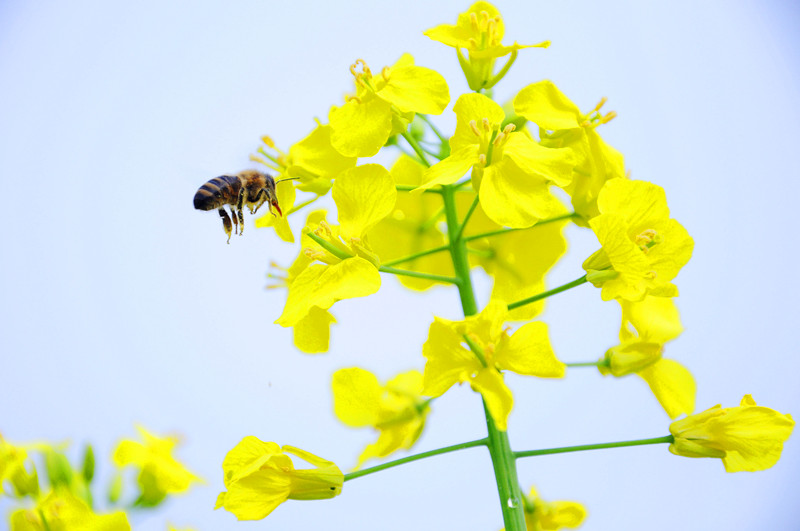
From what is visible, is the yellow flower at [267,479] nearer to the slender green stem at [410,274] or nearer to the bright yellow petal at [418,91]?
the slender green stem at [410,274]

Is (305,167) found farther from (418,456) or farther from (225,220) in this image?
(418,456)

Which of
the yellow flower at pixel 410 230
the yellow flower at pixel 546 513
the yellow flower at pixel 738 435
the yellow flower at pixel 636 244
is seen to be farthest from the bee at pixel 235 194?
the yellow flower at pixel 738 435

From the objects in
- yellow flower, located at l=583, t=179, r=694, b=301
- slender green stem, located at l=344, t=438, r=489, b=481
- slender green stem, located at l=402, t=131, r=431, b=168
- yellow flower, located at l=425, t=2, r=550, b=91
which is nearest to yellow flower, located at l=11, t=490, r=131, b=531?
slender green stem, located at l=344, t=438, r=489, b=481

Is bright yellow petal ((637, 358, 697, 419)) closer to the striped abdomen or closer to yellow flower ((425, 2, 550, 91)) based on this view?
yellow flower ((425, 2, 550, 91))

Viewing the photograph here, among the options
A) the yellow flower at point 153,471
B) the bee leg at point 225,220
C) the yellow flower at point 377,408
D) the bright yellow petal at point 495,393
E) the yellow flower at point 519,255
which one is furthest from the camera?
the yellow flower at point 153,471

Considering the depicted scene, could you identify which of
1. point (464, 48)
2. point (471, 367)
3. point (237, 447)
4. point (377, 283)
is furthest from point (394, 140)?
point (237, 447)

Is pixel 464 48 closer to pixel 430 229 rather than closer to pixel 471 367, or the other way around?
pixel 430 229
